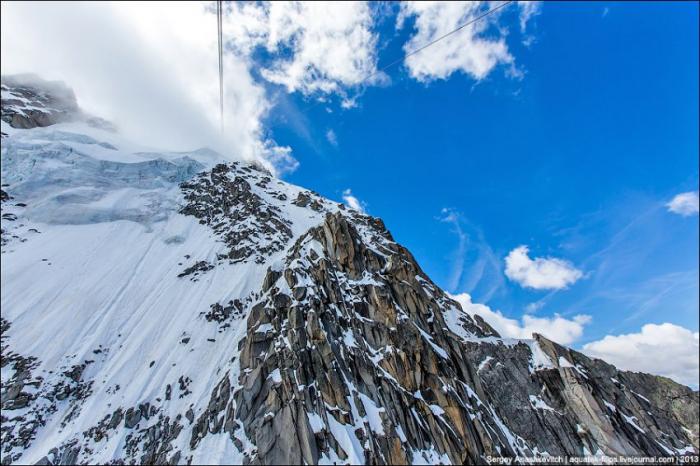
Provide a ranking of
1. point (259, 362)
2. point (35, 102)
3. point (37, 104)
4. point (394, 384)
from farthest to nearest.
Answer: point (35, 102) → point (37, 104) → point (394, 384) → point (259, 362)

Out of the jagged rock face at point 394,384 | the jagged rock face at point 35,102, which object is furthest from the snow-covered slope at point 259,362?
the jagged rock face at point 35,102

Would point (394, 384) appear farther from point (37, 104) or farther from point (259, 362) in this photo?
point (37, 104)

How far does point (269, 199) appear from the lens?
8338 cm

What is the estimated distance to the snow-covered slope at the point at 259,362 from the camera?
2994cm

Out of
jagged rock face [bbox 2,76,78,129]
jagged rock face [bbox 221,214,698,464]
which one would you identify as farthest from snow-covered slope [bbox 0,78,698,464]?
jagged rock face [bbox 2,76,78,129]

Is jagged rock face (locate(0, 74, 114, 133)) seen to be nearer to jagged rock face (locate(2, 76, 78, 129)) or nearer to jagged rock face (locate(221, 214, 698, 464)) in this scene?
jagged rock face (locate(2, 76, 78, 129))

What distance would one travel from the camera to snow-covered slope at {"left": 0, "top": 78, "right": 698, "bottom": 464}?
29.9 m

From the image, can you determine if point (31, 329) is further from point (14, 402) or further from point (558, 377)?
point (558, 377)

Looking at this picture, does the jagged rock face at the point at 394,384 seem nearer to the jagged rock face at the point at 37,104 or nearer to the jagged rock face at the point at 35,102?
the jagged rock face at the point at 37,104

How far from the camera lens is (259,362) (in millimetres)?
34938

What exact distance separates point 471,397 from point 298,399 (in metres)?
24.0

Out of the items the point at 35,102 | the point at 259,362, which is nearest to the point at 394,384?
the point at 259,362

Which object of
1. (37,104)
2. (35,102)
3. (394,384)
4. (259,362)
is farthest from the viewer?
(35,102)

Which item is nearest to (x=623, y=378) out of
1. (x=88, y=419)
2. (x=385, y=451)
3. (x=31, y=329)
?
(x=385, y=451)
